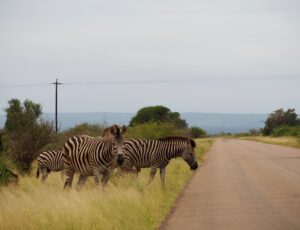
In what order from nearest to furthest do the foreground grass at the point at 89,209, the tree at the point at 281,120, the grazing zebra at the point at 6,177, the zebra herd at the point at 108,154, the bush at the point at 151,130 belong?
the foreground grass at the point at 89,209 < the zebra herd at the point at 108,154 < the grazing zebra at the point at 6,177 < the bush at the point at 151,130 < the tree at the point at 281,120

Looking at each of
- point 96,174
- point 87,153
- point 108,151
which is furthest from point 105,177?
point 108,151

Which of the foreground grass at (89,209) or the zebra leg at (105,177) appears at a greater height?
the zebra leg at (105,177)

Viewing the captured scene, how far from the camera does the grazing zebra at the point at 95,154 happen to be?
14.0 m

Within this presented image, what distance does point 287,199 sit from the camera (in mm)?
14859

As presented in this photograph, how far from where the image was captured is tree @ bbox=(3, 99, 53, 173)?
24.1m

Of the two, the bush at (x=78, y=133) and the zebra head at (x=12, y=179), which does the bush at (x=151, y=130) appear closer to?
the bush at (x=78, y=133)

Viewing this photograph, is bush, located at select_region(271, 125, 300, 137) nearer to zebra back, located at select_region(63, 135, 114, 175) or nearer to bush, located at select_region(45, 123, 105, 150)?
bush, located at select_region(45, 123, 105, 150)

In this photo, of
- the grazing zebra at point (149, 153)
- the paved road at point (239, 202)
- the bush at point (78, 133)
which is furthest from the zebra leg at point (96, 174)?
the bush at point (78, 133)

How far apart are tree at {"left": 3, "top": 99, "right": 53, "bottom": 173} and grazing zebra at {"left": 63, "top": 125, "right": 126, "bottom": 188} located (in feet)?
29.2

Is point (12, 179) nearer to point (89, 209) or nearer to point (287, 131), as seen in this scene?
point (89, 209)

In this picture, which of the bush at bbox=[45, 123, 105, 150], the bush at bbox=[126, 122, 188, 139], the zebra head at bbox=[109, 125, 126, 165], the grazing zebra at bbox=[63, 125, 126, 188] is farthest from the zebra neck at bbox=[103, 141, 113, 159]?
the bush at bbox=[126, 122, 188, 139]

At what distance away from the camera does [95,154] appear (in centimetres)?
1433

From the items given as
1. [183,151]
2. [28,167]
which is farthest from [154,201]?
[28,167]

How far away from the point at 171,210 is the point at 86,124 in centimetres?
2016
